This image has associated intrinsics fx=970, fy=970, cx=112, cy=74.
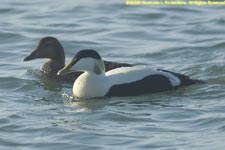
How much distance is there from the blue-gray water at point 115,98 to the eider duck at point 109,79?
136 mm

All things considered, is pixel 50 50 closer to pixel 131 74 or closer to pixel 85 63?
pixel 85 63

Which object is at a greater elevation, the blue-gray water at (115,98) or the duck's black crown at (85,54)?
the duck's black crown at (85,54)

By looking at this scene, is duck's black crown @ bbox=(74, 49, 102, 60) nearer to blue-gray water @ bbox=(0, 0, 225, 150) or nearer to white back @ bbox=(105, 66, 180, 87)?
white back @ bbox=(105, 66, 180, 87)

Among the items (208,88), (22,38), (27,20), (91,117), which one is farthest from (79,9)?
(91,117)

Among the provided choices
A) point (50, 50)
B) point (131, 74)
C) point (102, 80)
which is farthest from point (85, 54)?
point (50, 50)

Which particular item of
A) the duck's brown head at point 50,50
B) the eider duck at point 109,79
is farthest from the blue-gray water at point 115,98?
the duck's brown head at point 50,50

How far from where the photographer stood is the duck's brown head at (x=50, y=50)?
49.1ft

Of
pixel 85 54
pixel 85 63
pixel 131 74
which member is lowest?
pixel 131 74

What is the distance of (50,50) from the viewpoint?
15109 millimetres

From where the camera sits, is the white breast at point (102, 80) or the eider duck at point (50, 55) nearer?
the white breast at point (102, 80)

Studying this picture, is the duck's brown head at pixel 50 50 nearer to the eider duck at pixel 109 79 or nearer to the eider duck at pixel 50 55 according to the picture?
the eider duck at pixel 50 55

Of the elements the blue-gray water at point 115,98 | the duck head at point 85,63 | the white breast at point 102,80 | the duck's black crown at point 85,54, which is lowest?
the blue-gray water at point 115,98

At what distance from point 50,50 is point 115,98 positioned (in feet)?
8.40

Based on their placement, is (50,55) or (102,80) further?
(50,55)
